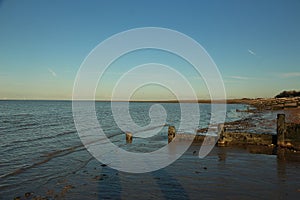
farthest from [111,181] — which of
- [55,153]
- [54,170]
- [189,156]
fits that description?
[55,153]

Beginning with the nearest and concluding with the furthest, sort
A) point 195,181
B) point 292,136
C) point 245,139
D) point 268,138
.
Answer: point 195,181 < point 292,136 < point 268,138 < point 245,139

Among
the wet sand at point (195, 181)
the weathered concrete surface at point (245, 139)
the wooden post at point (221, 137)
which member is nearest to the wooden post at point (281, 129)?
the weathered concrete surface at point (245, 139)

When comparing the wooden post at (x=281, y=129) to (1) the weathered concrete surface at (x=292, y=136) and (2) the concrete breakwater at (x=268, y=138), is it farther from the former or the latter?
(1) the weathered concrete surface at (x=292, y=136)

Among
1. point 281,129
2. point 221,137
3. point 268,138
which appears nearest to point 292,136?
point 281,129

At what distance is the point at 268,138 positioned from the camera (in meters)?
14.7

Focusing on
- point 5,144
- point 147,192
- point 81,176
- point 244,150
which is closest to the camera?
point 147,192

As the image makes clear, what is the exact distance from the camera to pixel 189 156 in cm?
1316

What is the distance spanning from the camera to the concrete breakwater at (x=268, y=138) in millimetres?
13493

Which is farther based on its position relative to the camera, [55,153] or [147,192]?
[55,153]

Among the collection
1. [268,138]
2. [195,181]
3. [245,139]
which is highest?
[268,138]

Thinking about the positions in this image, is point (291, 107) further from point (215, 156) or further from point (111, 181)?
point (111, 181)

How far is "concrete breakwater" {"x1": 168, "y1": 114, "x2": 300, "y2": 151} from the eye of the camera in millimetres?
13493

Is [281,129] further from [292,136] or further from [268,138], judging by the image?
[268,138]

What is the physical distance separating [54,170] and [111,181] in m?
3.59
